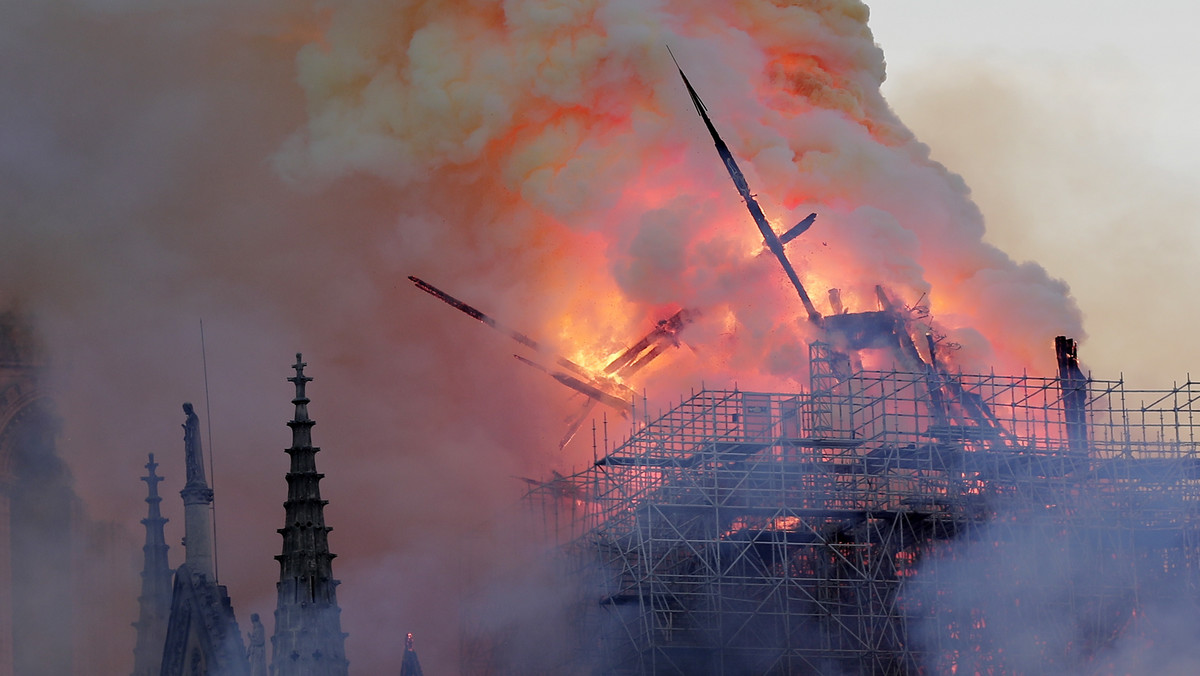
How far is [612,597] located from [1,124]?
21.1 m

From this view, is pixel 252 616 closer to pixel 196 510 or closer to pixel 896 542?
pixel 196 510

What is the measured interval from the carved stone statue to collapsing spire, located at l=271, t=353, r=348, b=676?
19.4 ft

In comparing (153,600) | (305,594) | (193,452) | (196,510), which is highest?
(193,452)

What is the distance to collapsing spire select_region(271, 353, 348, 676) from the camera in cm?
4056

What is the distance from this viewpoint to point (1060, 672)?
59000 mm

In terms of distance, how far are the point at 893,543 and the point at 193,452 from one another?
64.5 ft

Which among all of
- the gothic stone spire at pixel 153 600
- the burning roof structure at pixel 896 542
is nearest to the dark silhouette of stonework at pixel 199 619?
the gothic stone spire at pixel 153 600

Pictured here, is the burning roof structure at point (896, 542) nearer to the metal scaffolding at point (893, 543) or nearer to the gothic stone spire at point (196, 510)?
the metal scaffolding at point (893, 543)

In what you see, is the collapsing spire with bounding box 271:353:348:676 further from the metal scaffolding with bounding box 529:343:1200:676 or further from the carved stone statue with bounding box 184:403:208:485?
the metal scaffolding with bounding box 529:343:1200:676

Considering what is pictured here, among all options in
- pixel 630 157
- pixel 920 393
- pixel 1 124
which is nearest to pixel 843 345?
pixel 920 393

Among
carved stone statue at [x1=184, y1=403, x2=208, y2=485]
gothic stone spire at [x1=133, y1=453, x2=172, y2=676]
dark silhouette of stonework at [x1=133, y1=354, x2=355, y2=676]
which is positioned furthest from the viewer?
gothic stone spire at [x1=133, y1=453, x2=172, y2=676]

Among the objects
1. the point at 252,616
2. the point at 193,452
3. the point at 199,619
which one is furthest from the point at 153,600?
the point at 252,616

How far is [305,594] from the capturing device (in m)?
40.9

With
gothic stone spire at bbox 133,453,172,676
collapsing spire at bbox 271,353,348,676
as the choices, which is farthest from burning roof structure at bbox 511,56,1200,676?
collapsing spire at bbox 271,353,348,676
